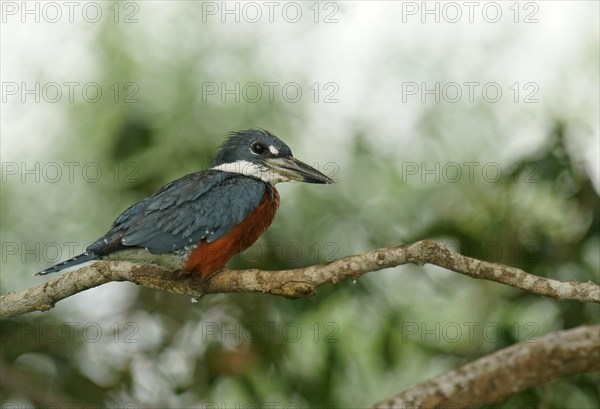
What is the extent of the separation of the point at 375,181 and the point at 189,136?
1441 millimetres

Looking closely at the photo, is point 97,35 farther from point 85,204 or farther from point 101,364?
point 101,364

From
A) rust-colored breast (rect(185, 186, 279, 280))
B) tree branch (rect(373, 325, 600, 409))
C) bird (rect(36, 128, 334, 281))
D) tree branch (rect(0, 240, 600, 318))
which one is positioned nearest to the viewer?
tree branch (rect(0, 240, 600, 318))

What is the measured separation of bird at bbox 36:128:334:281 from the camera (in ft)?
13.2

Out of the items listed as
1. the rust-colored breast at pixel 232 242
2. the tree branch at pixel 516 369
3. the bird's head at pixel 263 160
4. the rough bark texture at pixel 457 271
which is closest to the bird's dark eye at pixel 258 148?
the bird's head at pixel 263 160

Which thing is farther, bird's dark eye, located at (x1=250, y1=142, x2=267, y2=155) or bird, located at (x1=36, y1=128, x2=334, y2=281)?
bird's dark eye, located at (x1=250, y1=142, x2=267, y2=155)

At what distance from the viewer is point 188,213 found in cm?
427

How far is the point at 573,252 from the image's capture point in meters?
4.95

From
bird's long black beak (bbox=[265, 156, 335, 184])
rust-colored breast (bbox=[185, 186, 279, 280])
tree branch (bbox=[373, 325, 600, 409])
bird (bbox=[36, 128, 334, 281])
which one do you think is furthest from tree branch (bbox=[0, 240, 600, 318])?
bird's long black beak (bbox=[265, 156, 335, 184])

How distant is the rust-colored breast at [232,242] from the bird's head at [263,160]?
11 centimetres

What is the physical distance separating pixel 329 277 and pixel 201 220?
3.43ft

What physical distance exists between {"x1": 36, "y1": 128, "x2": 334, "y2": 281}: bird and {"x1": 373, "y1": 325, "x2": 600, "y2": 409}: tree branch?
121cm

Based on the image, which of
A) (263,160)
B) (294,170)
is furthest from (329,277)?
(263,160)

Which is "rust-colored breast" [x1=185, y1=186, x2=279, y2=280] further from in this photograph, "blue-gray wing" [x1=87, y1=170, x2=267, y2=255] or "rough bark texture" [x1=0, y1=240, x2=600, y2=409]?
"rough bark texture" [x1=0, y1=240, x2=600, y2=409]

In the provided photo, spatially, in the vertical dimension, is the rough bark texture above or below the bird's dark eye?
below
